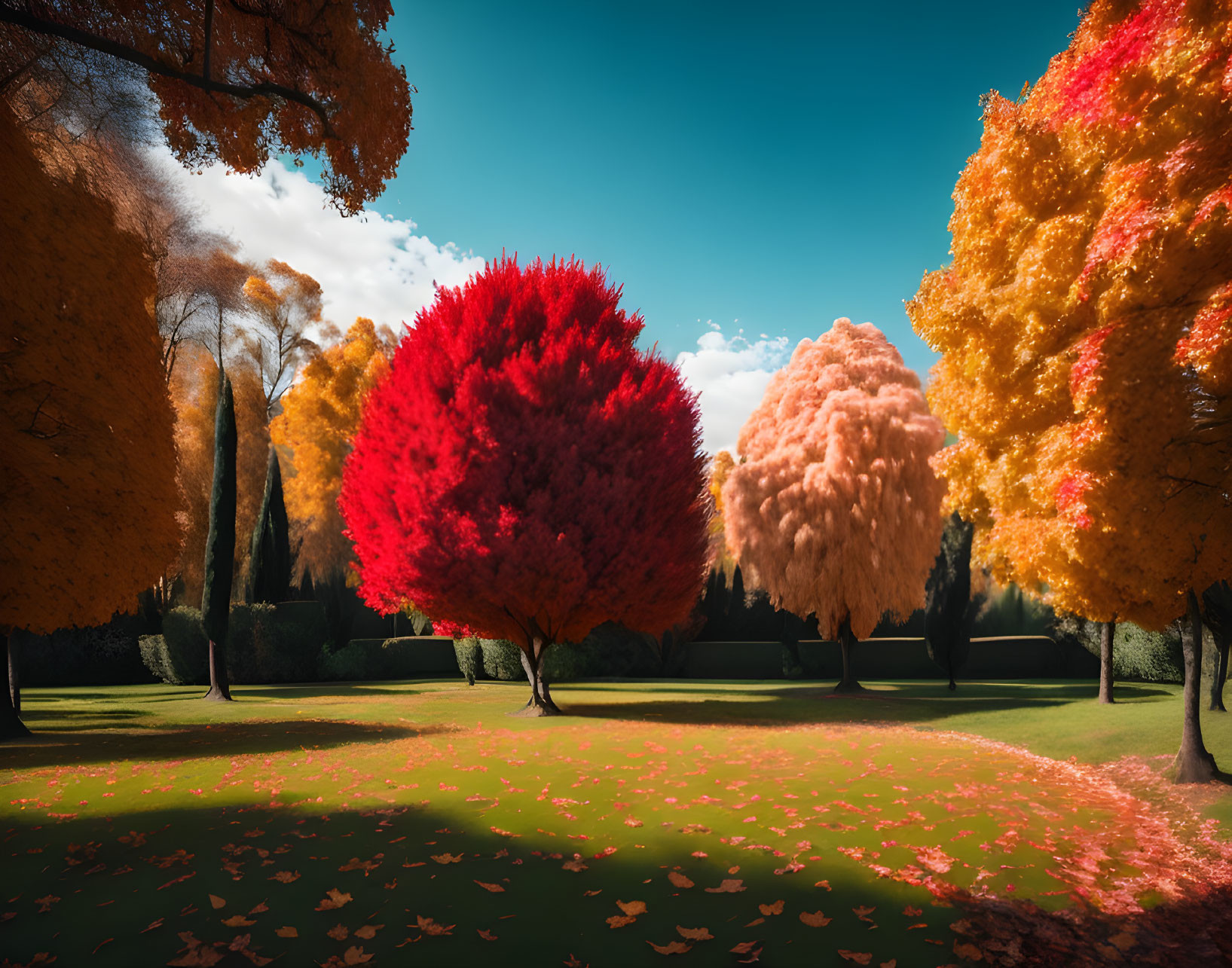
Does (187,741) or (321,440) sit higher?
(321,440)

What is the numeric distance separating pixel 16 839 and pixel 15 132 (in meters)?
9.85

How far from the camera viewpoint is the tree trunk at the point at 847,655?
1928 cm

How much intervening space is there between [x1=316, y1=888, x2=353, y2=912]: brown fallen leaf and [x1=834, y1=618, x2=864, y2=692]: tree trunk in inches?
658

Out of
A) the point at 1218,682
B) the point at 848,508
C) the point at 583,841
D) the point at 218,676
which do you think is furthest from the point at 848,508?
the point at 218,676

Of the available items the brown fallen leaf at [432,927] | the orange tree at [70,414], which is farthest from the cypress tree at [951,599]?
the orange tree at [70,414]

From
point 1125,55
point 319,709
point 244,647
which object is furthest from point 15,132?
point 244,647

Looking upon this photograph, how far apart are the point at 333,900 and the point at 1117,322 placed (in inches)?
311

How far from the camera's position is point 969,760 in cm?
930

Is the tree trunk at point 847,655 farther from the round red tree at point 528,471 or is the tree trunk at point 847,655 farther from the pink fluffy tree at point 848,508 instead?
the round red tree at point 528,471

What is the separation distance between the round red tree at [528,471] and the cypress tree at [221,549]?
21.3 feet

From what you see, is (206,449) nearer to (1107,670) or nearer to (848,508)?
Result: (848,508)

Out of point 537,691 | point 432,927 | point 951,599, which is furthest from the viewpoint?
point 951,599

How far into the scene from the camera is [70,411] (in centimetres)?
1091

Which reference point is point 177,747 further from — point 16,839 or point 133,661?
point 133,661
